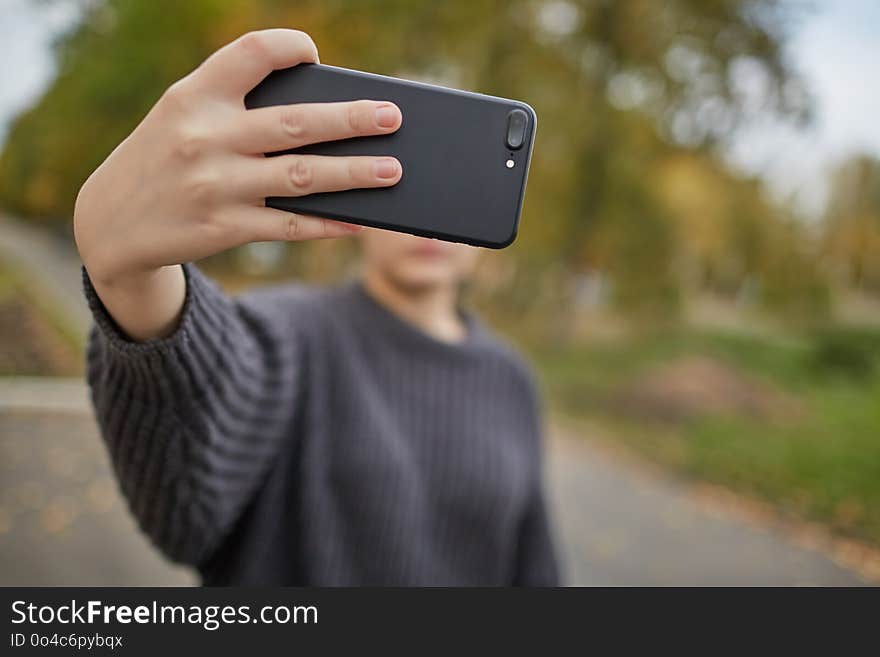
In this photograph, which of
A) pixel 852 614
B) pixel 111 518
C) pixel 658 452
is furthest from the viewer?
pixel 658 452

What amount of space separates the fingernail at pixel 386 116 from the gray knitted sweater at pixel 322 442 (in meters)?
0.16

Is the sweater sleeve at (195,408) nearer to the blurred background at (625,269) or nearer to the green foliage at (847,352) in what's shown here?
the blurred background at (625,269)

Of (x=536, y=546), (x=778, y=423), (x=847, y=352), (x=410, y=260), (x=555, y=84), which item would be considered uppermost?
(x=555, y=84)

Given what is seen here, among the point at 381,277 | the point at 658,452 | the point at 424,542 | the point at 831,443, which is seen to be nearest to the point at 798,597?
the point at 424,542

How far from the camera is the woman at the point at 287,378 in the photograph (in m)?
0.32

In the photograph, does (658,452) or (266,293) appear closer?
(266,293)

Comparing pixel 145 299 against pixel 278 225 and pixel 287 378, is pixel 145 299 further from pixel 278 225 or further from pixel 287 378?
pixel 287 378

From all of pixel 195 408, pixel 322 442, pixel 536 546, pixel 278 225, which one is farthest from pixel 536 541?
pixel 278 225

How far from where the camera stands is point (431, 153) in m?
0.36

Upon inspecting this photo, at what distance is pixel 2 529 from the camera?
141cm

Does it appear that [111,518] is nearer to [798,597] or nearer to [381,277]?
[381,277]

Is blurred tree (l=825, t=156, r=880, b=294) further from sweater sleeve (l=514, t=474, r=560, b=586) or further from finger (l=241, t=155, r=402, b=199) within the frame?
finger (l=241, t=155, r=402, b=199)

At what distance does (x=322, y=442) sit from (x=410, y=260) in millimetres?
260

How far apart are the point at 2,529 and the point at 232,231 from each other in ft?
4.90
